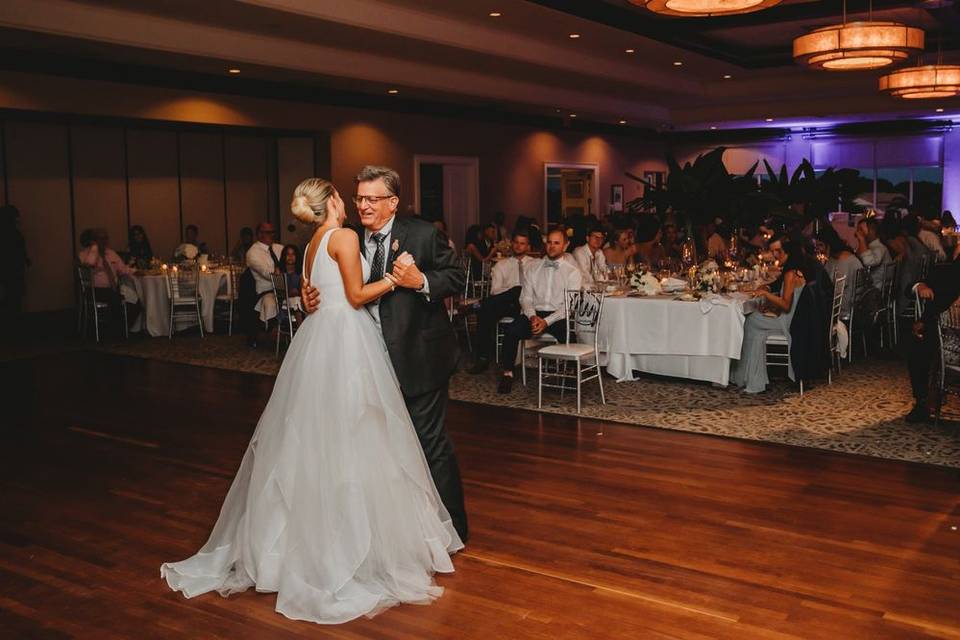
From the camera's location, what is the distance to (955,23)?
1249 cm

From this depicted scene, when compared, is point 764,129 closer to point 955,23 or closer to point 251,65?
point 955,23

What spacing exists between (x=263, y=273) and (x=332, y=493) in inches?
275

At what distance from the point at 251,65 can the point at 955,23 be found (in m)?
9.05

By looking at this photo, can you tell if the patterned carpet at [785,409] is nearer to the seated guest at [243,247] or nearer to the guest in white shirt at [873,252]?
the guest in white shirt at [873,252]

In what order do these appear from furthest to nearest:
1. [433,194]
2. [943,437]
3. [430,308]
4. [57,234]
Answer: [433,194]
[57,234]
[943,437]
[430,308]

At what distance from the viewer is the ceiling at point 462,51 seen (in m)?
9.23

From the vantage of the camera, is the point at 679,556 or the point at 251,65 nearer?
the point at 679,556

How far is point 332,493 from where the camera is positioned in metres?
3.71

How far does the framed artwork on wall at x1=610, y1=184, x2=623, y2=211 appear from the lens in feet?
64.6

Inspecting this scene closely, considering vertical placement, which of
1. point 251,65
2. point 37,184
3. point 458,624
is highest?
point 251,65

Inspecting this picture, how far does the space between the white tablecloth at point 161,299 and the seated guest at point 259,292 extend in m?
1.08

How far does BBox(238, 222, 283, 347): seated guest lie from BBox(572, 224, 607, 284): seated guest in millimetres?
3229

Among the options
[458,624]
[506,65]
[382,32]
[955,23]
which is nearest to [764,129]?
[955,23]

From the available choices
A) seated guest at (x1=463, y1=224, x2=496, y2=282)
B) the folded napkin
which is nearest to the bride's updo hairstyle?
the folded napkin
